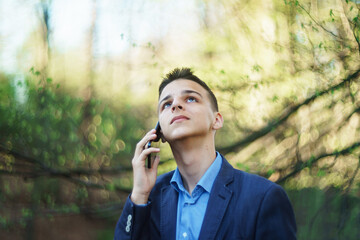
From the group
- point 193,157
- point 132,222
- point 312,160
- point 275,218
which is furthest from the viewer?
point 312,160

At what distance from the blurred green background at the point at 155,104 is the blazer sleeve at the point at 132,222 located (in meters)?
2.37

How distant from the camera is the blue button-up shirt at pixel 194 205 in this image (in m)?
1.86

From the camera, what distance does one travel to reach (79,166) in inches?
189

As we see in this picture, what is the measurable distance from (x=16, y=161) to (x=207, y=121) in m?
3.72

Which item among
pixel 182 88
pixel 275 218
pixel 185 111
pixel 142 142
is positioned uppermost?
pixel 182 88

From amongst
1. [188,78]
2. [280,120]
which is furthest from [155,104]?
[188,78]

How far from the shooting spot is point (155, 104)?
4.59m

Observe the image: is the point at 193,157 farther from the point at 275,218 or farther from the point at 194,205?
the point at 275,218

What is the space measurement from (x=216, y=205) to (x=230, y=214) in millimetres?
79

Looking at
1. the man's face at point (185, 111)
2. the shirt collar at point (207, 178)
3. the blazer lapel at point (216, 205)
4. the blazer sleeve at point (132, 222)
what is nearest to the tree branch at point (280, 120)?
the man's face at point (185, 111)

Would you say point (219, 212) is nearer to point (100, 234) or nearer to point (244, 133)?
point (244, 133)

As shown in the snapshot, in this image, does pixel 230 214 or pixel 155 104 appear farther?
pixel 155 104

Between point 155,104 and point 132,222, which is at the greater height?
point 155,104

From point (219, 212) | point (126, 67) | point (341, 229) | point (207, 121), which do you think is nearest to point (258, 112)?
point (341, 229)
